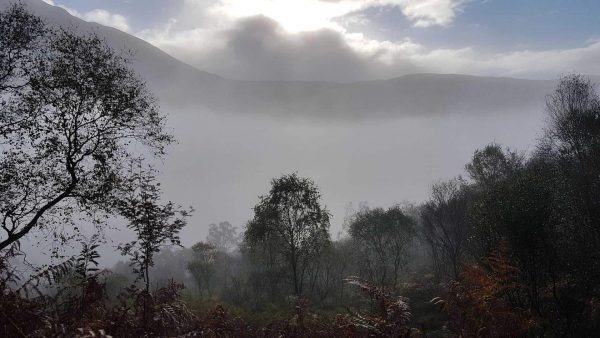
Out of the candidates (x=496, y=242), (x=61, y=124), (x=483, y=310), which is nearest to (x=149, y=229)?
(x=483, y=310)

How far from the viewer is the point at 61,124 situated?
50.5 feet

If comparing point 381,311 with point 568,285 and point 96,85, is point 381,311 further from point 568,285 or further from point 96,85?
point 568,285

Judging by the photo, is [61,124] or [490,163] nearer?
[61,124]

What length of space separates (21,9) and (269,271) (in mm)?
38349

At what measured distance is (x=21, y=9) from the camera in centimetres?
1471

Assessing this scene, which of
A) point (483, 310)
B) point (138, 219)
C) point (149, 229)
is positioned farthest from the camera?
point (483, 310)

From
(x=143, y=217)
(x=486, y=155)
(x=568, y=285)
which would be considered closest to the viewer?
(x=143, y=217)

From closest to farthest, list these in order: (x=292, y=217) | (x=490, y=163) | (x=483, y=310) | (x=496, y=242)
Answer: (x=483, y=310) → (x=496, y=242) → (x=292, y=217) → (x=490, y=163)

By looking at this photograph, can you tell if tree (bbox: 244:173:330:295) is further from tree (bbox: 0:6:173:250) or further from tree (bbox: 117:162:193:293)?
tree (bbox: 117:162:193:293)

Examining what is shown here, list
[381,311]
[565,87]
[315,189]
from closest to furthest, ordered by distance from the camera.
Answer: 1. [381,311]
2. [315,189]
3. [565,87]

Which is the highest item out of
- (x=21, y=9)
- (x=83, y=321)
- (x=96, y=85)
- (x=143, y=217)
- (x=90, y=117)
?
(x=21, y=9)

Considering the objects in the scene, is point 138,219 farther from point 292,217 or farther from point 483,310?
point 292,217

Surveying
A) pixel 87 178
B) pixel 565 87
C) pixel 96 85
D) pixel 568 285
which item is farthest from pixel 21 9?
pixel 565 87

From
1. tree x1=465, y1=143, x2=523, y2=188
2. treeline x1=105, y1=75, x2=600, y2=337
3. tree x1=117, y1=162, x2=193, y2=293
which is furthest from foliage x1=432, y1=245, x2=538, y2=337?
tree x1=465, y1=143, x2=523, y2=188
